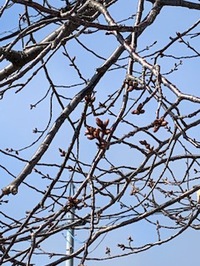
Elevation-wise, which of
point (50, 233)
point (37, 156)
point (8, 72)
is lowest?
point (50, 233)

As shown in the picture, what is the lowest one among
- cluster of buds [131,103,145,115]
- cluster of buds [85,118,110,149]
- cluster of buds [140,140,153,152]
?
cluster of buds [85,118,110,149]

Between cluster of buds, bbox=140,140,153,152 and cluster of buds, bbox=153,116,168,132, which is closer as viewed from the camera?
cluster of buds, bbox=153,116,168,132

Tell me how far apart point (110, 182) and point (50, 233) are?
0.56 metres

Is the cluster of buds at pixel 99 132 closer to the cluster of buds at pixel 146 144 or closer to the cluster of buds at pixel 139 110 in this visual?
the cluster of buds at pixel 139 110

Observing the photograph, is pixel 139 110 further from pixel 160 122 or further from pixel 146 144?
pixel 146 144

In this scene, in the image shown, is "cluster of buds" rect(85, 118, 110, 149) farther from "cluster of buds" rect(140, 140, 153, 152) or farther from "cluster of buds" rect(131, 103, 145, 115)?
"cluster of buds" rect(140, 140, 153, 152)

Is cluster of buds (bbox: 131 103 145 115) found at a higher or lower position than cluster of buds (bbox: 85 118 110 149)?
higher

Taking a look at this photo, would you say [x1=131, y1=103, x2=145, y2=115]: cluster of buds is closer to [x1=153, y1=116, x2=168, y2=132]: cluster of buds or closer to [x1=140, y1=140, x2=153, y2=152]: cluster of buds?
[x1=153, y1=116, x2=168, y2=132]: cluster of buds

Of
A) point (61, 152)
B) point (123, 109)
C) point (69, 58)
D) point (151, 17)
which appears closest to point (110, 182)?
point (61, 152)

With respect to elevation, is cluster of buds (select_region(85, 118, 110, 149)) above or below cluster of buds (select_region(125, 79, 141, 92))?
below

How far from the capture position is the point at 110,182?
2.51 meters

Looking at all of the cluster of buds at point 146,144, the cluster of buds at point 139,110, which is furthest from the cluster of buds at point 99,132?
the cluster of buds at point 146,144

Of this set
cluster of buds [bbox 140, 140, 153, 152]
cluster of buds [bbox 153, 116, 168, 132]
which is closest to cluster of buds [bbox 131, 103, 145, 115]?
cluster of buds [bbox 153, 116, 168, 132]

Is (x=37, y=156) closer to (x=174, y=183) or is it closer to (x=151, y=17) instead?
(x=151, y=17)
